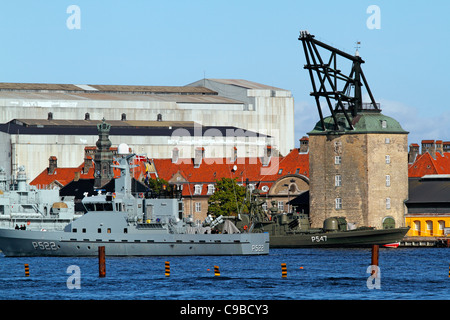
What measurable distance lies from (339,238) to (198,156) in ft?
190

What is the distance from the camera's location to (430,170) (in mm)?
133250

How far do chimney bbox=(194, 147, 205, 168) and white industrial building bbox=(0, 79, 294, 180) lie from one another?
378 centimetres

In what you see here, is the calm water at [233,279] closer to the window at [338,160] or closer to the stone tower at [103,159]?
the window at [338,160]

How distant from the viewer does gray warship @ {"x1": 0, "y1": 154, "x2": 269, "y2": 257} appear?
87.8 meters

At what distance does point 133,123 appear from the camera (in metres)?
184

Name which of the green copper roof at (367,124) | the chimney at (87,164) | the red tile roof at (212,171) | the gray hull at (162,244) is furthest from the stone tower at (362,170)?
the chimney at (87,164)

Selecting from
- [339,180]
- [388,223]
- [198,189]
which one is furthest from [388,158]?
[198,189]

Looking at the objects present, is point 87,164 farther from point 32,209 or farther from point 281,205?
point 32,209

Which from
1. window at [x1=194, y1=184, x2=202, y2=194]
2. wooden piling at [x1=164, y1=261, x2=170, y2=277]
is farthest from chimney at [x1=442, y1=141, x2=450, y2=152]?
wooden piling at [x1=164, y1=261, x2=170, y2=277]

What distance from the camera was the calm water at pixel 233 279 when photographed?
59.3 m

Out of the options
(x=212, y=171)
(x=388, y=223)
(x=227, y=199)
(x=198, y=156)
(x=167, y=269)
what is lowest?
(x=167, y=269)

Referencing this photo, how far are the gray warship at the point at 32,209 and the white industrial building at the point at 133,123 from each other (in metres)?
58.0

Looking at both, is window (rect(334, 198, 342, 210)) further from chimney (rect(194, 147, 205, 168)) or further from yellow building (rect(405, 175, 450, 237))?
chimney (rect(194, 147, 205, 168))
